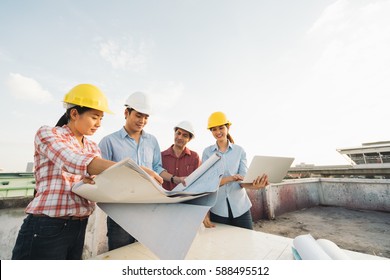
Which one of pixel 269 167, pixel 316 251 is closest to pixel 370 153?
pixel 269 167

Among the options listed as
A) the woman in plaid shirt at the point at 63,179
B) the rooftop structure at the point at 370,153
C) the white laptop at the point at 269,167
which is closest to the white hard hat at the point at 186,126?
the white laptop at the point at 269,167

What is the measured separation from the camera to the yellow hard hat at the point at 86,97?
1251 mm

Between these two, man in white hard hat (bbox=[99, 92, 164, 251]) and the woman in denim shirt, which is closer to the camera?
man in white hard hat (bbox=[99, 92, 164, 251])

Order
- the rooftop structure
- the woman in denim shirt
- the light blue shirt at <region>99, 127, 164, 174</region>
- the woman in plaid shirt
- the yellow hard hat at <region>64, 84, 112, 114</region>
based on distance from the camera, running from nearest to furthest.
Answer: the woman in plaid shirt, the yellow hard hat at <region>64, 84, 112, 114</region>, the light blue shirt at <region>99, 127, 164, 174</region>, the woman in denim shirt, the rooftop structure

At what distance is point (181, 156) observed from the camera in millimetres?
3119

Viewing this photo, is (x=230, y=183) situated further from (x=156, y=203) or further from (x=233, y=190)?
(x=156, y=203)

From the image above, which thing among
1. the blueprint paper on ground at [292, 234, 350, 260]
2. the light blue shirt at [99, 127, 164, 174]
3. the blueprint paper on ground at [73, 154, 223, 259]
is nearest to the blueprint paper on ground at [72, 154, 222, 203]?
the blueprint paper on ground at [73, 154, 223, 259]

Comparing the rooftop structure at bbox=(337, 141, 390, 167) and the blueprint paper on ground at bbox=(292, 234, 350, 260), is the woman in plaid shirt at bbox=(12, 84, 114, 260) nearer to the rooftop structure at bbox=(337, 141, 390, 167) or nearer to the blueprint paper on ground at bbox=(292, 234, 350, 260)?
the blueprint paper on ground at bbox=(292, 234, 350, 260)

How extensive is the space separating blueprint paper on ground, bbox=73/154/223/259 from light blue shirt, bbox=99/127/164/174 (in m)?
0.92

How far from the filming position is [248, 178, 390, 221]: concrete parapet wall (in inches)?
270

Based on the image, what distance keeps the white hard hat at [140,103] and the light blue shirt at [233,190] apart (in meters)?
1.07

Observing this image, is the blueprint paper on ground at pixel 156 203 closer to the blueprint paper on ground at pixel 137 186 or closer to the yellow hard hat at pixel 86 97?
the blueprint paper on ground at pixel 137 186

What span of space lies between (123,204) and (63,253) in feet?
1.69
